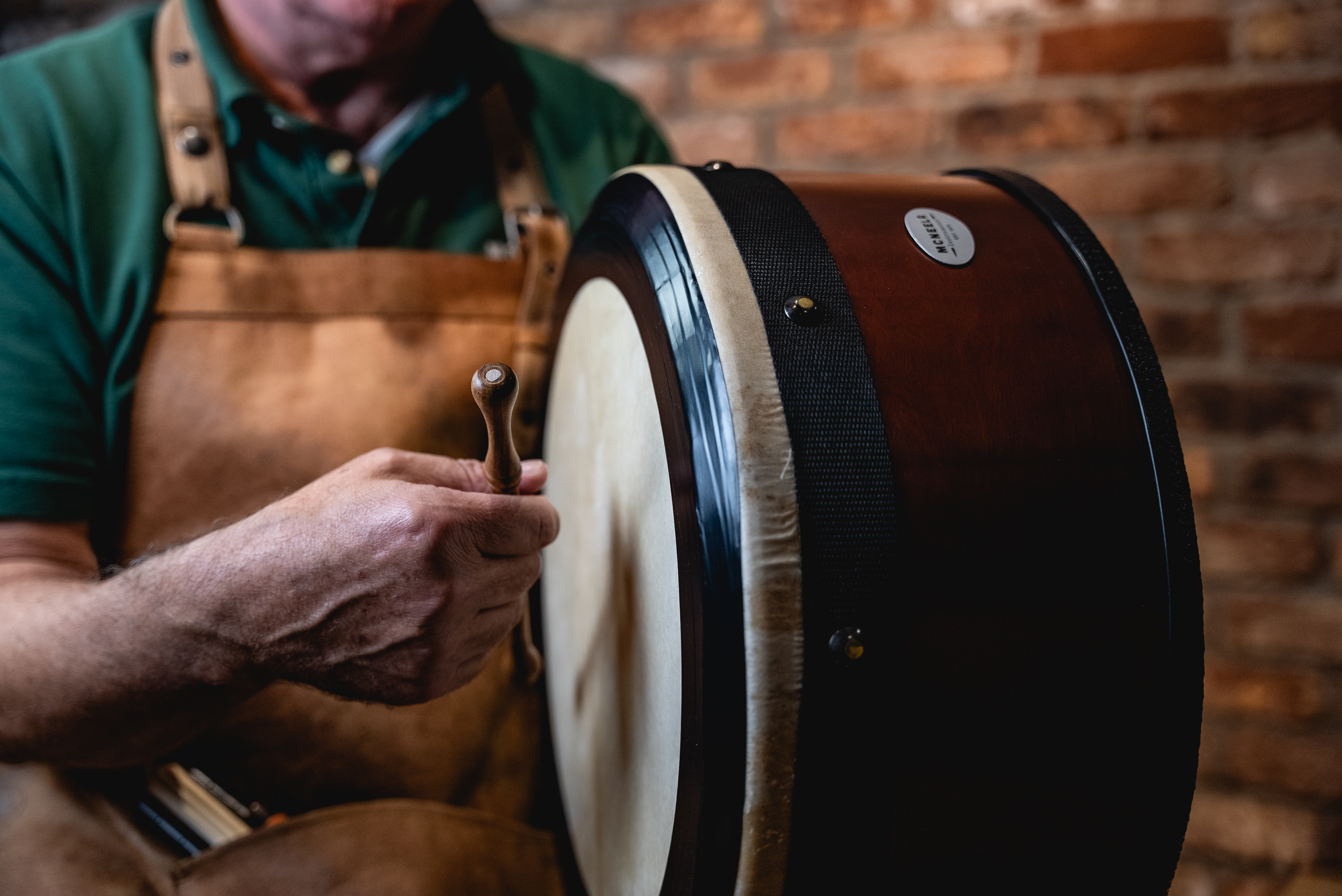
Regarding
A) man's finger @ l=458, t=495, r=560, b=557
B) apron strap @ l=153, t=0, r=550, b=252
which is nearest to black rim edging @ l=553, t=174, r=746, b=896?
man's finger @ l=458, t=495, r=560, b=557

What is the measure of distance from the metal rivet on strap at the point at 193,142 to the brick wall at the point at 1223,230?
886 mm

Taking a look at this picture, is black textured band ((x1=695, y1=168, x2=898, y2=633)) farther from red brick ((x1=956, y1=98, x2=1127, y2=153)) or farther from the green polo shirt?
red brick ((x1=956, y1=98, x2=1127, y2=153))

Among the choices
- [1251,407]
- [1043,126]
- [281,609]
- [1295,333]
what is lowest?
[281,609]

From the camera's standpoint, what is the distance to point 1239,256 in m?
1.17

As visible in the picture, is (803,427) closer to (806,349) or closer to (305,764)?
(806,349)

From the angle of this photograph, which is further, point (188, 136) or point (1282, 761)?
point (1282, 761)

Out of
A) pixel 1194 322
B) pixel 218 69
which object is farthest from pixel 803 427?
pixel 1194 322

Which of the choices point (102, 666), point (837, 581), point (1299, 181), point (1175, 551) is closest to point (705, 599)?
point (837, 581)

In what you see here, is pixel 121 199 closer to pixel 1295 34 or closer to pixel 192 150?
A: pixel 192 150

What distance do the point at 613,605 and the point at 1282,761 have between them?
3.61 feet

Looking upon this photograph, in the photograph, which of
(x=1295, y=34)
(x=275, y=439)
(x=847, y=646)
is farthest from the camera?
(x=1295, y=34)

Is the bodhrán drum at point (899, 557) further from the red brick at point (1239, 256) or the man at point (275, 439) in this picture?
the red brick at point (1239, 256)

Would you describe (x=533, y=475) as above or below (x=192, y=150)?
below

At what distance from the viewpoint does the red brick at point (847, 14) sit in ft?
A: 4.18
